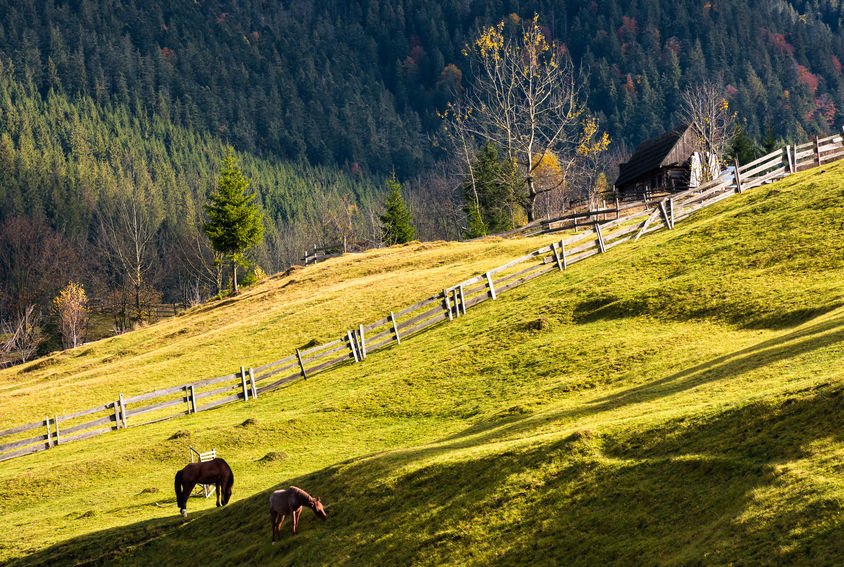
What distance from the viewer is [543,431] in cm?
1684

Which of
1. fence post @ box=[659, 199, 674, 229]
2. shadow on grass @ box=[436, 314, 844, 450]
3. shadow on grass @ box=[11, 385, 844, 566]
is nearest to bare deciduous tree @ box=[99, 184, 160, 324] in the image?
fence post @ box=[659, 199, 674, 229]

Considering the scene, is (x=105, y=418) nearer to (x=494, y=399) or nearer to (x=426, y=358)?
(x=426, y=358)

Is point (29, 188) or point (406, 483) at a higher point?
point (29, 188)

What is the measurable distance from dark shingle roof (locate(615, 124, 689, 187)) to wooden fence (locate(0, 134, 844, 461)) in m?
37.9

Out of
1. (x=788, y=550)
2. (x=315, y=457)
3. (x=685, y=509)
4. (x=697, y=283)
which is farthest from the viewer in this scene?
(x=697, y=283)

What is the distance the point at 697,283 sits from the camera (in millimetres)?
29016

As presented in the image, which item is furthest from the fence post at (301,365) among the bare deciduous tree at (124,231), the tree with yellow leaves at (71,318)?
the bare deciduous tree at (124,231)

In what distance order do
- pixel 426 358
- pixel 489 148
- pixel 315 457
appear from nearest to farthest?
pixel 315 457
pixel 426 358
pixel 489 148

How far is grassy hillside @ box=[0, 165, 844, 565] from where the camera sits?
1130 centimetres

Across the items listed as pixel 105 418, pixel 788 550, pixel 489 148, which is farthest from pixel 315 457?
pixel 489 148

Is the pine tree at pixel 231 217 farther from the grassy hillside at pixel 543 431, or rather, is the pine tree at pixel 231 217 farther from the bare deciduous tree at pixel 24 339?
the grassy hillside at pixel 543 431

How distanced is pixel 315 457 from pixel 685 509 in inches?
541

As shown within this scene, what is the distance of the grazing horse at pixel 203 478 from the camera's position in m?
17.4

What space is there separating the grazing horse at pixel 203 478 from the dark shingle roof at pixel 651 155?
75.7 m
